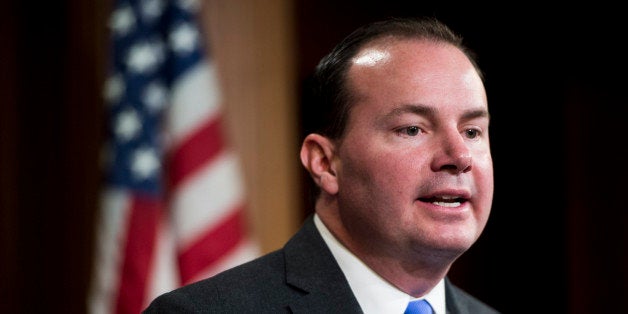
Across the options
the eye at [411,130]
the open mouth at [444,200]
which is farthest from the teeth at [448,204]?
the eye at [411,130]

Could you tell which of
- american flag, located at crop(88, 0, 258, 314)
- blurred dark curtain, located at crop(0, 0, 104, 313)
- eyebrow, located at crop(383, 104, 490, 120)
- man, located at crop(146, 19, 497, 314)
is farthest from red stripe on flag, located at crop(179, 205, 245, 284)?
eyebrow, located at crop(383, 104, 490, 120)

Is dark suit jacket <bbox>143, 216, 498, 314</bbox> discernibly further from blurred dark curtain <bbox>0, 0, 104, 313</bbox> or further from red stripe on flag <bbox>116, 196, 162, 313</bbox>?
blurred dark curtain <bbox>0, 0, 104, 313</bbox>

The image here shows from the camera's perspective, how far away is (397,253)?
194cm

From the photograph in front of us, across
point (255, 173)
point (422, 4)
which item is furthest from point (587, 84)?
point (255, 173)

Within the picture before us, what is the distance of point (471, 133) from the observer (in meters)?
1.99

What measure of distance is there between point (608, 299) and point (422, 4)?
6.16 ft

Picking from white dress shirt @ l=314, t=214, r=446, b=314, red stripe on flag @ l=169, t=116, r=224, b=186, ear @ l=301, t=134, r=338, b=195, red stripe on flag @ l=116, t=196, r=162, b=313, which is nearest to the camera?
white dress shirt @ l=314, t=214, r=446, b=314

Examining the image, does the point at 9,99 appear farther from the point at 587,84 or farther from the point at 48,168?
the point at 587,84

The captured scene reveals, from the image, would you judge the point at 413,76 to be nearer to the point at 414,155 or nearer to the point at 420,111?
the point at 420,111

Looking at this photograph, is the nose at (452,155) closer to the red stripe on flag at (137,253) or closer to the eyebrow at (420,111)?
the eyebrow at (420,111)

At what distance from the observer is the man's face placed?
189cm

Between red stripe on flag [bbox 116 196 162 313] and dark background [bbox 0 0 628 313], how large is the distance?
398 millimetres

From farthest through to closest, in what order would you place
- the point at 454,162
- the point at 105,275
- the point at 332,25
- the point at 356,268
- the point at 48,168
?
1. the point at 332,25
2. the point at 48,168
3. the point at 105,275
4. the point at 356,268
5. the point at 454,162

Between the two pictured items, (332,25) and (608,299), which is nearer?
(608,299)
